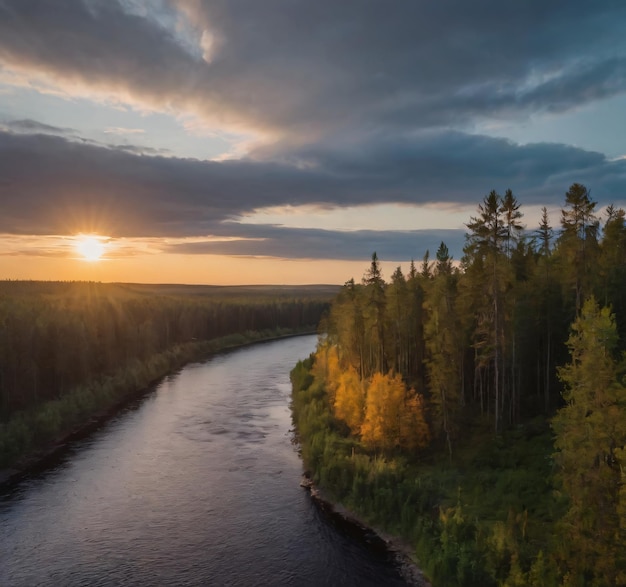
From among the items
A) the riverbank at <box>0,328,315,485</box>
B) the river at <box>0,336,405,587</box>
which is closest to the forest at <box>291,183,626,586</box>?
the river at <box>0,336,405,587</box>

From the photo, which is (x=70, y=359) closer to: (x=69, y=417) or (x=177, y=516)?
(x=69, y=417)

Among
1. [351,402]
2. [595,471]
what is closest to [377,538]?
[595,471]

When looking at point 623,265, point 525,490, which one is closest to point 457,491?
point 525,490

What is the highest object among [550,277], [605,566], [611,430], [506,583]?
[550,277]

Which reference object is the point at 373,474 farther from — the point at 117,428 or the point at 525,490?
the point at 117,428

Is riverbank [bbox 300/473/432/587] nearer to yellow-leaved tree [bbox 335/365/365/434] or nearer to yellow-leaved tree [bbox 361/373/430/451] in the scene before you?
yellow-leaved tree [bbox 361/373/430/451]

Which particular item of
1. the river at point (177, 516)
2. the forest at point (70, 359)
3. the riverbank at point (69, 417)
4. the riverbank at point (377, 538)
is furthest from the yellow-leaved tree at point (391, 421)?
the forest at point (70, 359)
